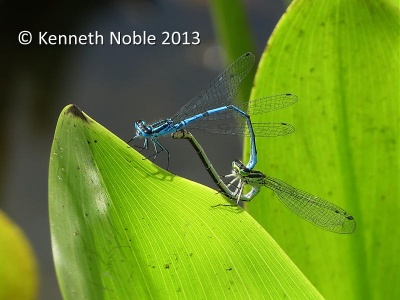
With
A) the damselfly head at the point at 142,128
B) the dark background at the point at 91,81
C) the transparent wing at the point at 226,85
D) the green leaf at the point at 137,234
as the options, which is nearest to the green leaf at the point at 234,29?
the transparent wing at the point at 226,85

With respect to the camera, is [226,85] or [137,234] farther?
[226,85]

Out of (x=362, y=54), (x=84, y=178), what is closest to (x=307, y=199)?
(x=362, y=54)

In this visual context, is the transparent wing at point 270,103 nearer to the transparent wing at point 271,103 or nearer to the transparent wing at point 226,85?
the transparent wing at point 271,103

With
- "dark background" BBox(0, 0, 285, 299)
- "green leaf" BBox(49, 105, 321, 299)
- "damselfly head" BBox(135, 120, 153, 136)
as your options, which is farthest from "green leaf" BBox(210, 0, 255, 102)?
"green leaf" BBox(49, 105, 321, 299)

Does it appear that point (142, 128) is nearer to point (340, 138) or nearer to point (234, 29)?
point (340, 138)

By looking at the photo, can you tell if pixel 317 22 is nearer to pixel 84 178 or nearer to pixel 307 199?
pixel 307 199

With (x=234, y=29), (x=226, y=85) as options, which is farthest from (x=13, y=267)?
(x=234, y=29)

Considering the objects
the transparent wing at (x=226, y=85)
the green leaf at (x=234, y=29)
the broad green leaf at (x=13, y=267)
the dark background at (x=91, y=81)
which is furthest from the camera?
the dark background at (x=91, y=81)
